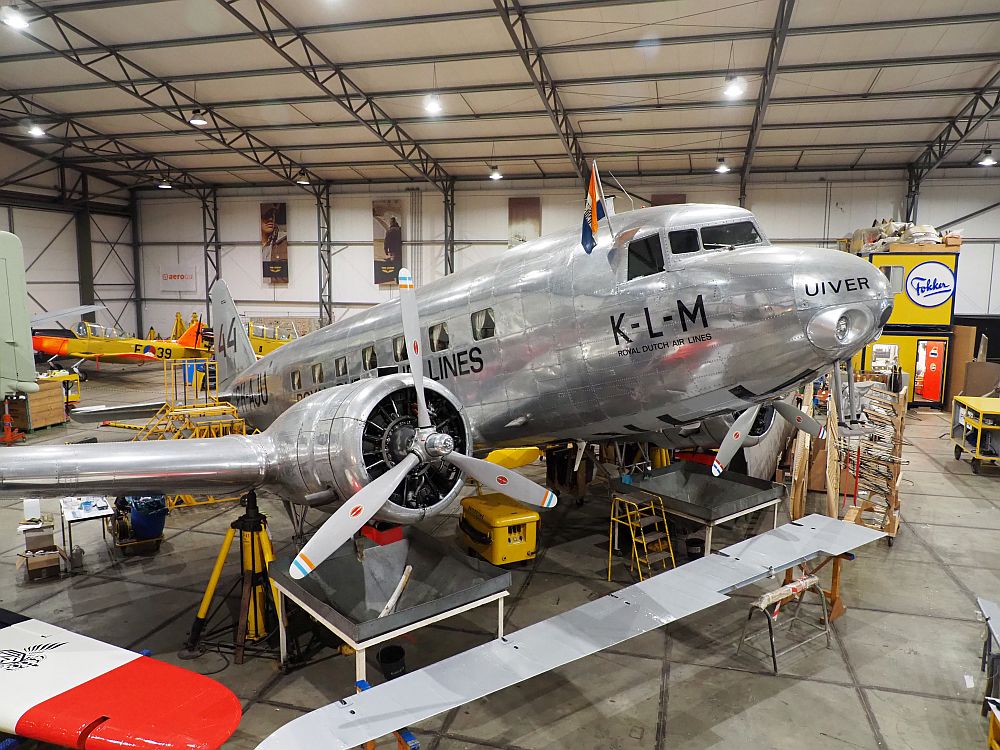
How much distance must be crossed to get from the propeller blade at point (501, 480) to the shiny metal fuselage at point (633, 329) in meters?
1.81

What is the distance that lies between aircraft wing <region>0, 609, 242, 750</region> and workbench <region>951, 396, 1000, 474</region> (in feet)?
63.4

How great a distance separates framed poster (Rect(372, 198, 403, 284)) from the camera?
125 feet

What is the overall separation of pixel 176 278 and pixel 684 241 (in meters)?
43.7

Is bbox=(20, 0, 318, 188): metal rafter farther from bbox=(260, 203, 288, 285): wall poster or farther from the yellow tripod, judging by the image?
the yellow tripod

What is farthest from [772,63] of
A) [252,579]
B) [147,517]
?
[147,517]

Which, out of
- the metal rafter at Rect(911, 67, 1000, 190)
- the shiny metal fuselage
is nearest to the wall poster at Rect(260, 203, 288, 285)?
the shiny metal fuselage

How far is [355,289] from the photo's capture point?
39.1 metres

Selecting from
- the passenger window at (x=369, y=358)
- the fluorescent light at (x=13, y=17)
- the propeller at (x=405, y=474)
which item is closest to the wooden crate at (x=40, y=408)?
the fluorescent light at (x=13, y=17)

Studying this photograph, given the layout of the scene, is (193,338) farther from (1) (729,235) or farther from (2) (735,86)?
(1) (729,235)

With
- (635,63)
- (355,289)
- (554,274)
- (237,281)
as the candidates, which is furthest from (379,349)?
(237,281)

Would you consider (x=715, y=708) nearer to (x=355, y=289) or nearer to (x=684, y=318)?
(x=684, y=318)

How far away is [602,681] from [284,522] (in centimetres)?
860

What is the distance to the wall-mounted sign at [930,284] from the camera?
24875 mm

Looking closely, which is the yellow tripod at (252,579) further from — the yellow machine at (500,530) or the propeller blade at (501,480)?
the yellow machine at (500,530)
